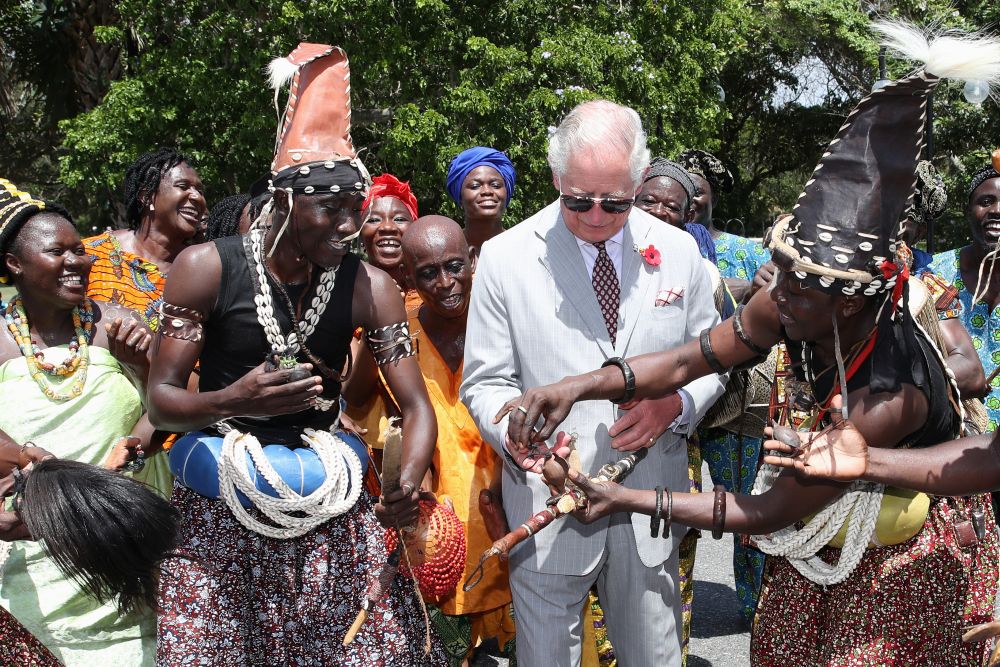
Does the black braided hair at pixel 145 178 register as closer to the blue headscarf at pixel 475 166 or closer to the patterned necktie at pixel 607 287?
the blue headscarf at pixel 475 166

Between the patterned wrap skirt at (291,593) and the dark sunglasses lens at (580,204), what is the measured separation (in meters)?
1.25

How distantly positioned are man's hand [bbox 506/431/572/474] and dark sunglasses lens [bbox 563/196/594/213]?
735 millimetres

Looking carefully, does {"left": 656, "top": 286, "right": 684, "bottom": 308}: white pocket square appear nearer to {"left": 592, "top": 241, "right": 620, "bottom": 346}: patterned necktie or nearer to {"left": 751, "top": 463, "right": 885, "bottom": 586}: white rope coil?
{"left": 592, "top": 241, "right": 620, "bottom": 346}: patterned necktie

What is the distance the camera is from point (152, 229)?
4844 mm

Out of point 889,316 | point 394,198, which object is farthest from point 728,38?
point 889,316

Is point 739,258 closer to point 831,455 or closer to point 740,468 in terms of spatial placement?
point 740,468

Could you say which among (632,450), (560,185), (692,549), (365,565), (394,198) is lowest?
(692,549)

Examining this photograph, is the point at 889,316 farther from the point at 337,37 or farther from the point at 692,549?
the point at 337,37

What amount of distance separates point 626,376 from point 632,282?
475 mm

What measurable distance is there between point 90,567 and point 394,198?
A: 2.78 meters

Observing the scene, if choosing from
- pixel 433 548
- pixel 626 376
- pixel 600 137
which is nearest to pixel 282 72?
pixel 600 137

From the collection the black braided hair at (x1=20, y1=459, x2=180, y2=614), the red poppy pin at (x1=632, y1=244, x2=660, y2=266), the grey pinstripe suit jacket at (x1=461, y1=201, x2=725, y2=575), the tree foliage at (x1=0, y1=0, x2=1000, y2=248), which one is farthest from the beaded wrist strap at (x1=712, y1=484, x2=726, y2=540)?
the tree foliage at (x1=0, y1=0, x2=1000, y2=248)

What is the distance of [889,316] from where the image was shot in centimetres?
277

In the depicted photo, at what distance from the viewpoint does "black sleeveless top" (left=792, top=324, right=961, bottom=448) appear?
107 inches
